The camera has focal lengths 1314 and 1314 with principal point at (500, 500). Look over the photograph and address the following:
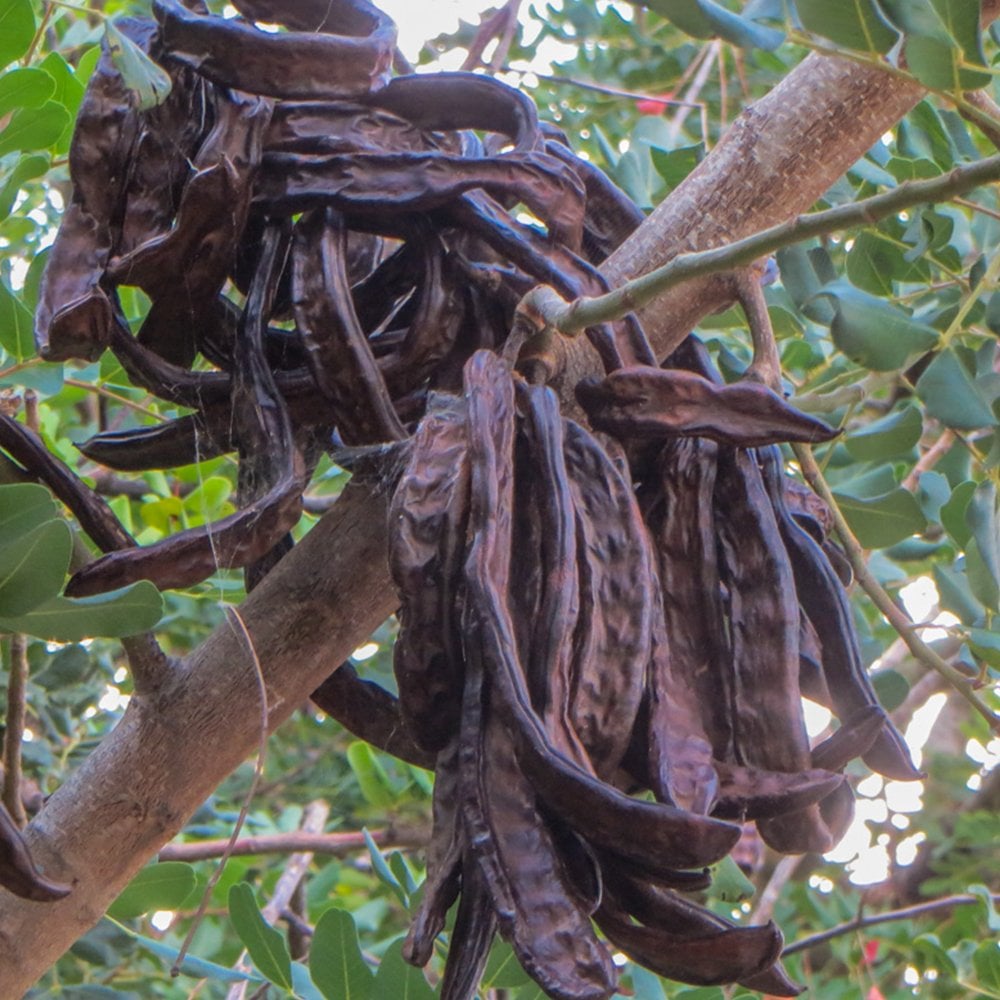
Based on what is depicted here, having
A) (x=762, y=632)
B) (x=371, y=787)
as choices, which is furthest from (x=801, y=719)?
(x=371, y=787)

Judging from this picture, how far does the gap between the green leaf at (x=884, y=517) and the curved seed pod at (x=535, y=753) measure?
1.60ft

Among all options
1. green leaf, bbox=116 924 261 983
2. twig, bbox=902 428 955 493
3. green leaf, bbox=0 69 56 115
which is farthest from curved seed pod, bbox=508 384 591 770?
twig, bbox=902 428 955 493

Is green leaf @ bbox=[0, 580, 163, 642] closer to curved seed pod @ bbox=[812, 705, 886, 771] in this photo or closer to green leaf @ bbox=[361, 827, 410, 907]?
curved seed pod @ bbox=[812, 705, 886, 771]

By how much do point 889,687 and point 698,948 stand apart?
56 cm

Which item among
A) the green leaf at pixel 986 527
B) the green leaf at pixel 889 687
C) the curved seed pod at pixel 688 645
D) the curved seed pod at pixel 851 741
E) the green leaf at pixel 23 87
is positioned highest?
the green leaf at pixel 23 87

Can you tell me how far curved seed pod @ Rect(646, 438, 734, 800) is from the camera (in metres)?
0.74

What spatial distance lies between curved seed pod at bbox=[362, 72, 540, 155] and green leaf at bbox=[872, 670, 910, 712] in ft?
1.93

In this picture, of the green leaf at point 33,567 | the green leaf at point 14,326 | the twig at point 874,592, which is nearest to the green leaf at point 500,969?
the twig at point 874,592

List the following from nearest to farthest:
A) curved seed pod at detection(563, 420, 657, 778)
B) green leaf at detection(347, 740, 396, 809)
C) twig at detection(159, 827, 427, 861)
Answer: curved seed pod at detection(563, 420, 657, 778) < twig at detection(159, 827, 427, 861) < green leaf at detection(347, 740, 396, 809)

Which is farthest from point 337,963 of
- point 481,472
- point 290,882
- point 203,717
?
point 290,882

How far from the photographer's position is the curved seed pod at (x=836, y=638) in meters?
0.84

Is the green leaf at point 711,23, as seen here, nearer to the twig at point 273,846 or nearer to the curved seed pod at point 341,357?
the curved seed pod at point 341,357

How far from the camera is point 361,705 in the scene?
3.20ft

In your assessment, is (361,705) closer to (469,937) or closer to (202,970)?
(469,937)
